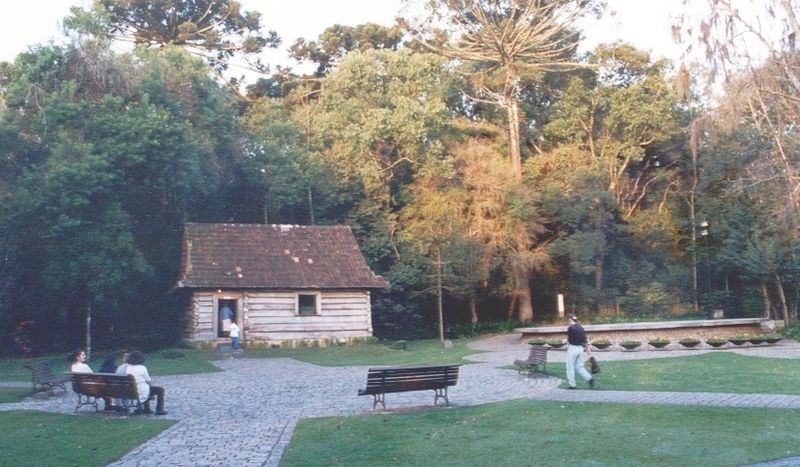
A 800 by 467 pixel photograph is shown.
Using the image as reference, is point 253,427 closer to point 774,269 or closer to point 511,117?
point 774,269

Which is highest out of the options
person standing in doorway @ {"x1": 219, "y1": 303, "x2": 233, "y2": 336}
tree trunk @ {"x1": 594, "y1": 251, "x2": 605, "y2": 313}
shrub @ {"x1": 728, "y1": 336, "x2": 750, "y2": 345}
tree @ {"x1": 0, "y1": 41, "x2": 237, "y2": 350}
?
tree @ {"x1": 0, "y1": 41, "x2": 237, "y2": 350}

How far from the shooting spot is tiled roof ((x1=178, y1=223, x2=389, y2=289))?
107ft

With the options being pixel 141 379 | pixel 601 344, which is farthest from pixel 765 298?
pixel 141 379

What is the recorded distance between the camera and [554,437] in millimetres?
11023

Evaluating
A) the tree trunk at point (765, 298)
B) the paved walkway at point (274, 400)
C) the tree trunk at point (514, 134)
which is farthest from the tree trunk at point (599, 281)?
the paved walkway at point (274, 400)

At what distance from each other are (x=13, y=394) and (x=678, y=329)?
22814mm

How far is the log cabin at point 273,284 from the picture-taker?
105ft

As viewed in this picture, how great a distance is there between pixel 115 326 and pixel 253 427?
24.1 metres

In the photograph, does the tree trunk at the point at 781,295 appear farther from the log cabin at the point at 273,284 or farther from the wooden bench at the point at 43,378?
the wooden bench at the point at 43,378

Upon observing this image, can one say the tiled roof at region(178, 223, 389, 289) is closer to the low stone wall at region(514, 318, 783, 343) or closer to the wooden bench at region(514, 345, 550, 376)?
the low stone wall at region(514, 318, 783, 343)

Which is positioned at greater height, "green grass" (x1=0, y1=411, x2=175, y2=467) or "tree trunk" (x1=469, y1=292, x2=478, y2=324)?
"tree trunk" (x1=469, y1=292, x2=478, y2=324)

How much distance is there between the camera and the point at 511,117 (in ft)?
144

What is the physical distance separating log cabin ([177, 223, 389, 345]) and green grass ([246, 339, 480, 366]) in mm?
1403

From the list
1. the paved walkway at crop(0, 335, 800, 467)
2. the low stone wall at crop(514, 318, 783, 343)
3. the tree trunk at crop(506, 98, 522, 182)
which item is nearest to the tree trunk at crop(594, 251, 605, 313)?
the tree trunk at crop(506, 98, 522, 182)
